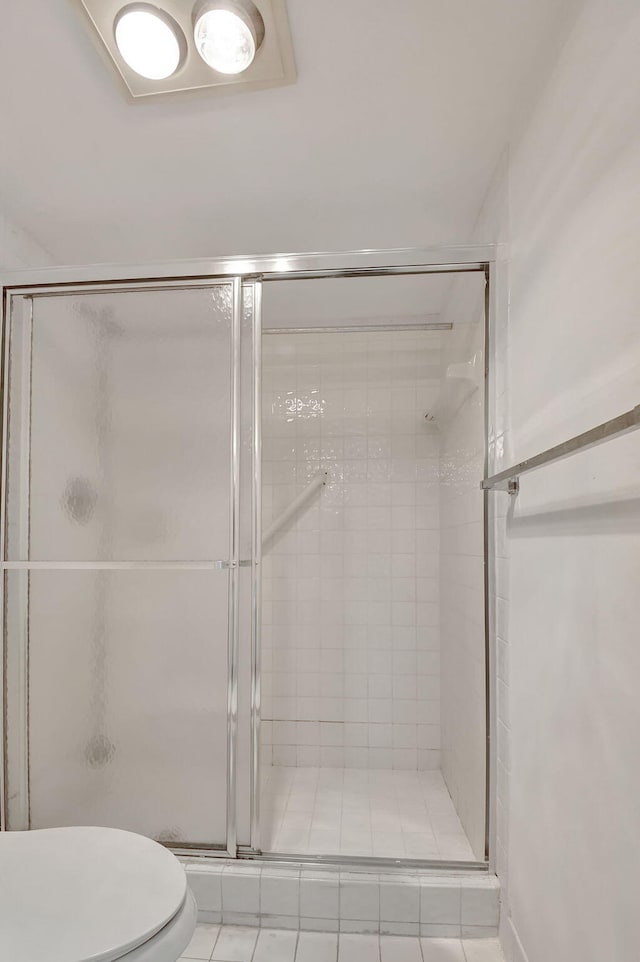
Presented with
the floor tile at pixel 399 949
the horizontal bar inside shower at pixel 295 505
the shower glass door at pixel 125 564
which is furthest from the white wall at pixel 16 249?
the floor tile at pixel 399 949

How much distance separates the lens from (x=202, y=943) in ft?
5.06

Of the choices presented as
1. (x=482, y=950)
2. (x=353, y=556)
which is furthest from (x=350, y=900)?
(x=353, y=556)

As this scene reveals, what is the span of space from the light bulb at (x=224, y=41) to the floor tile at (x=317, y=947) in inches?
84.9

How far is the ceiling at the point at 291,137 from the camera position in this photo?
1.23 metres

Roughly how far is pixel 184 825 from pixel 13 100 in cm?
200

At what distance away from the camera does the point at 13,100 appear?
143 centimetres

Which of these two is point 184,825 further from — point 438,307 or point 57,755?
point 438,307

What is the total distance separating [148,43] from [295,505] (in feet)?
6.06

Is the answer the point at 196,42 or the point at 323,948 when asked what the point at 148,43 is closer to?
the point at 196,42

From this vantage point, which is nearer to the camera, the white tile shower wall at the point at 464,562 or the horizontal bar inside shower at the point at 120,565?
the horizontal bar inside shower at the point at 120,565

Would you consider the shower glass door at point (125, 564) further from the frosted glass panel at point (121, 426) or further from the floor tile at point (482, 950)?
the floor tile at point (482, 950)

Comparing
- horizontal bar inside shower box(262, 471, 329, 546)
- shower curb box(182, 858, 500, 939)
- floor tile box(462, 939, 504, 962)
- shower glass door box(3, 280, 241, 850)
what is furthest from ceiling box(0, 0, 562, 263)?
floor tile box(462, 939, 504, 962)

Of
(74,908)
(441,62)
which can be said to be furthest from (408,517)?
A: (74,908)

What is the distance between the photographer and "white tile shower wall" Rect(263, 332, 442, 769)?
2.68 m
